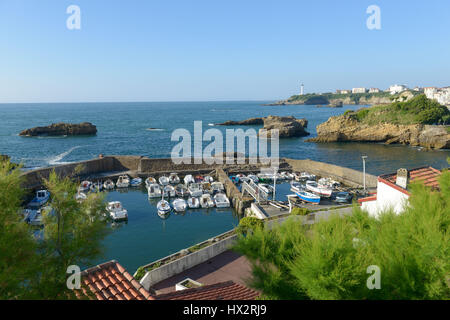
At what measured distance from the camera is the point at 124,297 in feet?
24.5

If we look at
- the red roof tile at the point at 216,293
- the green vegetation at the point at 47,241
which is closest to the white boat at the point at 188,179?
the red roof tile at the point at 216,293

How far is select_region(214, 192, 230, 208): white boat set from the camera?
90.7 ft

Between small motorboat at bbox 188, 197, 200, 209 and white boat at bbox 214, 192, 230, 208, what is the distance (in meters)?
1.67

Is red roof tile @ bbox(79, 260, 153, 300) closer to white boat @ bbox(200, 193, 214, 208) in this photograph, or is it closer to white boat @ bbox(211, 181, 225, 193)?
white boat @ bbox(200, 193, 214, 208)

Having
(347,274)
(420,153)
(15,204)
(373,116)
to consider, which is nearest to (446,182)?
(347,274)

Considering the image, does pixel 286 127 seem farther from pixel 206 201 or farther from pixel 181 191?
pixel 206 201

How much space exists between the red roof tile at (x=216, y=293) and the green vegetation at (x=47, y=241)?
3.03m

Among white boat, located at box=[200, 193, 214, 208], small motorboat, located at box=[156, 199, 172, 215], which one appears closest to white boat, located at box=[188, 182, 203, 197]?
white boat, located at box=[200, 193, 214, 208]

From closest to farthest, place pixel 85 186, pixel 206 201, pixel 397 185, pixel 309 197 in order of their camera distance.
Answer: pixel 397 185 → pixel 309 197 → pixel 206 201 → pixel 85 186

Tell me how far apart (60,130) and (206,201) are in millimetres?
67553

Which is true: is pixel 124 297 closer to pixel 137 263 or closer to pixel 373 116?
pixel 137 263

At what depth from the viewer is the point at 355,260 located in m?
6.46

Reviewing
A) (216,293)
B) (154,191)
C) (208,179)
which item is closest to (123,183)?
(154,191)

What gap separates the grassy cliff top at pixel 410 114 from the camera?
66.6m
